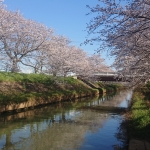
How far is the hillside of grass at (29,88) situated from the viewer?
21600mm

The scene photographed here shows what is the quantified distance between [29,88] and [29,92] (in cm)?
245

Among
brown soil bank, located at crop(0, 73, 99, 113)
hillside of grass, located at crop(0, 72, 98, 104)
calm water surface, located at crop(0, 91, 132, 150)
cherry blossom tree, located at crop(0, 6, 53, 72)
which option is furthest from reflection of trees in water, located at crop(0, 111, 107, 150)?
cherry blossom tree, located at crop(0, 6, 53, 72)

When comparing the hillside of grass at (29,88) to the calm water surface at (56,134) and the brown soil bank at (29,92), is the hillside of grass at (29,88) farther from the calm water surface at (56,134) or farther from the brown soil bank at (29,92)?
the calm water surface at (56,134)

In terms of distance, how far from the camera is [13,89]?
25.1 m

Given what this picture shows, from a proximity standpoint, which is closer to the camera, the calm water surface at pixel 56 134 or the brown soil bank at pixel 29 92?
the calm water surface at pixel 56 134

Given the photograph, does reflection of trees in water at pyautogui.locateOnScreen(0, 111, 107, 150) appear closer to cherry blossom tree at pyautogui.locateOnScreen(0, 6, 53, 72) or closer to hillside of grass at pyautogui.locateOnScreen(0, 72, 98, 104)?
hillside of grass at pyautogui.locateOnScreen(0, 72, 98, 104)

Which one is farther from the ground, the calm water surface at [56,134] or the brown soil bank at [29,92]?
the brown soil bank at [29,92]

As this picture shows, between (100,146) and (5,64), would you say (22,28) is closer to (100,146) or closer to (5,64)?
(5,64)

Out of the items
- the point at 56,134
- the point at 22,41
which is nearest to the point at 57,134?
the point at 56,134

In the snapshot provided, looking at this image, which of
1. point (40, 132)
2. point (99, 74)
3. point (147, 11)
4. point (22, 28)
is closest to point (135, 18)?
point (147, 11)

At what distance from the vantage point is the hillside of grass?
21.6 meters

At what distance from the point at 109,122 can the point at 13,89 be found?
12.7 m

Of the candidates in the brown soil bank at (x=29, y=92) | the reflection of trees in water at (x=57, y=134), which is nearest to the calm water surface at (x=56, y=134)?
the reflection of trees in water at (x=57, y=134)

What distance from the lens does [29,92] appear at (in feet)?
87.2
